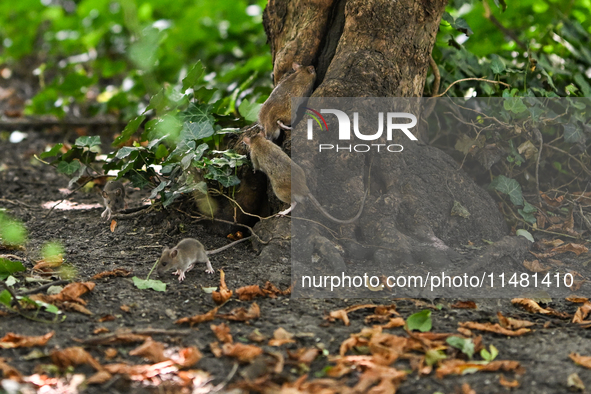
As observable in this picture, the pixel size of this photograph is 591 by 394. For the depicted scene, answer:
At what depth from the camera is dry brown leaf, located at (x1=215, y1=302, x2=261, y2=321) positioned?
10.9 feet

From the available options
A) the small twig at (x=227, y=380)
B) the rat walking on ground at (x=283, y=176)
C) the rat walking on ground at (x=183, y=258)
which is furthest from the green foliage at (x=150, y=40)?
the small twig at (x=227, y=380)

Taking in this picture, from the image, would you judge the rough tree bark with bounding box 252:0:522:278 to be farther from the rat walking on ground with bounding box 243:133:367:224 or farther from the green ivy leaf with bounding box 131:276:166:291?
the green ivy leaf with bounding box 131:276:166:291

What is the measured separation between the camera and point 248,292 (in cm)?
362

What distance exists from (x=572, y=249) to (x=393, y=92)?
1.96 metres

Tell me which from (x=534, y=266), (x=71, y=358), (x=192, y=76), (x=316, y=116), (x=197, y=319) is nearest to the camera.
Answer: (x=71, y=358)

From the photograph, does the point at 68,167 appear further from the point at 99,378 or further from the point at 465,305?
the point at 465,305

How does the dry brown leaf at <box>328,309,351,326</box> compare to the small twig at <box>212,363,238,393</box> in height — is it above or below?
above

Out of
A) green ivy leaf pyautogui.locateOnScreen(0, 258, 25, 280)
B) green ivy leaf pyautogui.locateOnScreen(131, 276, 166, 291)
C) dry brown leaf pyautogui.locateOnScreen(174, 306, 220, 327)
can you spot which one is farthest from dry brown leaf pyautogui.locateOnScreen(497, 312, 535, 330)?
green ivy leaf pyautogui.locateOnScreen(0, 258, 25, 280)

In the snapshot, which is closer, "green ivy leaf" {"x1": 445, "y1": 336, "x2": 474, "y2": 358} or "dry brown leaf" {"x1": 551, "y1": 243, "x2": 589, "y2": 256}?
"green ivy leaf" {"x1": 445, "y1": 336, "x2": 474, "y2": 358}

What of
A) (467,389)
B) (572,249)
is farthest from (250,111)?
(467,389)

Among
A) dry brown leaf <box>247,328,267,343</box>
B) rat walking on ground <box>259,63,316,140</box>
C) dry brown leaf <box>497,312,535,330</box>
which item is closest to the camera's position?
dry brown leaf <box>247,328,267,343</box>

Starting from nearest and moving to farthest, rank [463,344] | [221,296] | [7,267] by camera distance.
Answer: [463,344] < [221,296] < [7,267]

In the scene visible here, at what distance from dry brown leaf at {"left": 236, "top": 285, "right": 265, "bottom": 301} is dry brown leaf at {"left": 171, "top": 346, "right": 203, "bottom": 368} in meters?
0.75

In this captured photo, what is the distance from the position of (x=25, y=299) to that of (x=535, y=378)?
2.74 meters
